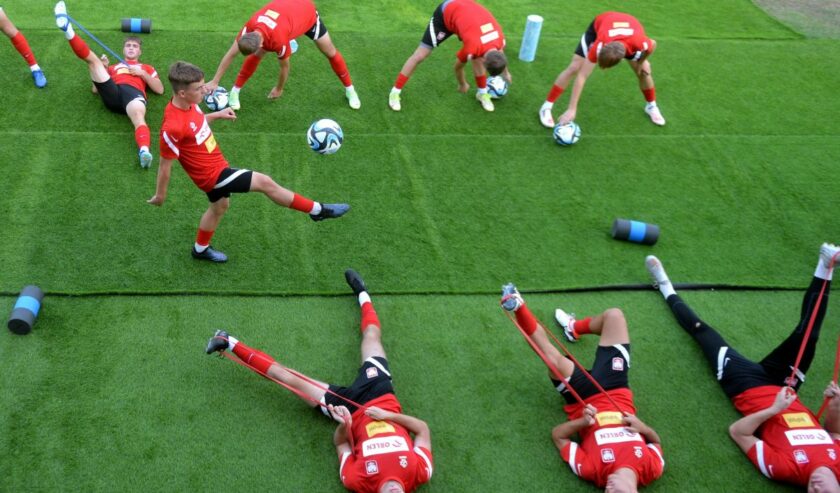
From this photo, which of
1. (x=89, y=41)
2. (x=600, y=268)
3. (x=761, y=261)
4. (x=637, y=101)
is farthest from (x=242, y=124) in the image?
(x=761, y=261)

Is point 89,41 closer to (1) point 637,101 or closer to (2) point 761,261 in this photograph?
(1) point 637,101

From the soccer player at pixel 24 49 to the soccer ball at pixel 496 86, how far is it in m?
4.71

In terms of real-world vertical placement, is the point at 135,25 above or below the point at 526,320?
below

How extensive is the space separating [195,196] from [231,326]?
62.8 inches

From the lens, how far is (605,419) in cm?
444

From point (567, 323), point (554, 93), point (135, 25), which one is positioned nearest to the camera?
point (567, 323)

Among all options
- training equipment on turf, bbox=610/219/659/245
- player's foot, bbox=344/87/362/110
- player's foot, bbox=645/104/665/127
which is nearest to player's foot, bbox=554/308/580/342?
training equipment on turf, bbox=610/219/659/245

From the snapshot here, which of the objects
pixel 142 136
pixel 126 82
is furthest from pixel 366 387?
pixel 126 82

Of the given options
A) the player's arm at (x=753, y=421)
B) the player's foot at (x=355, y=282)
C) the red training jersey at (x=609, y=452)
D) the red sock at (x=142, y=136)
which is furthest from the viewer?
the red sock at (x=142, y=136)

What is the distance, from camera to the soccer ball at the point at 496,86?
7.55 meters

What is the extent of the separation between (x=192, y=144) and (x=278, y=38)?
210cm

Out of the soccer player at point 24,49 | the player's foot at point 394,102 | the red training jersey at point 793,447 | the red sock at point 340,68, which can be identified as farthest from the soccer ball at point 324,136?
the red training jersey at point 793,447

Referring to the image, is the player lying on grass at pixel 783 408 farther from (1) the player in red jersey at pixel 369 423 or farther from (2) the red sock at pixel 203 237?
(2) the red sock at pixel 203 237

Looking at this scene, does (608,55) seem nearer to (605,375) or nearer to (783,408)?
(605,375)
